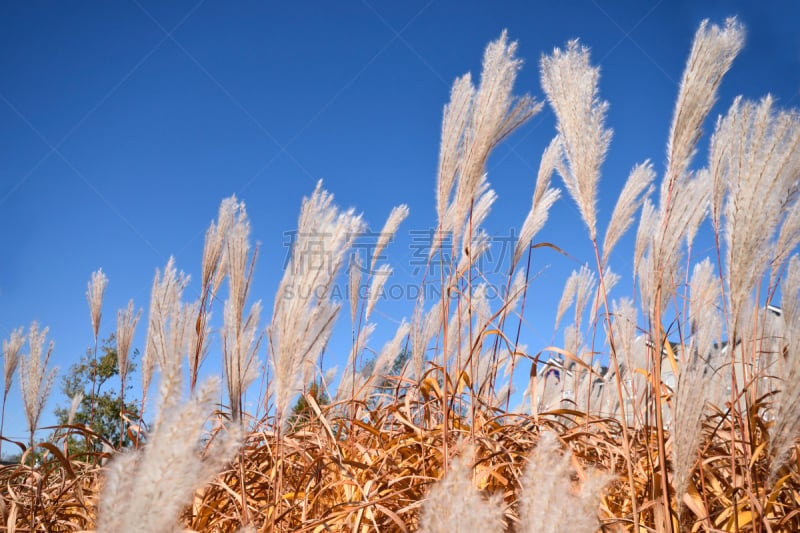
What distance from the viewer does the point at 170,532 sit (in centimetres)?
66

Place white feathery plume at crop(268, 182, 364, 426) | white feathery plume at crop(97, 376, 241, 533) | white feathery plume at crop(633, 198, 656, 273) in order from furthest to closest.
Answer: white feathery plume at crop(633, 198, 656, 273) < white feathery plume at crop(268, 182, 364, 426) < white feathery plume at crop(97, 376, 241, 533)

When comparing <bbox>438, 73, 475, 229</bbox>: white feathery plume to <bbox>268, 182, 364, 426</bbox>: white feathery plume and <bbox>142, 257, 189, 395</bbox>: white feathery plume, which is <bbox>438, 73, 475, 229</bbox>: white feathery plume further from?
<bbox>142, 257, 189, 395</bbox>: white feathery plume

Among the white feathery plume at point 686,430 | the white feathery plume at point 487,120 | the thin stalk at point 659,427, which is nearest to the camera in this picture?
the white feathery plume at point 686,430

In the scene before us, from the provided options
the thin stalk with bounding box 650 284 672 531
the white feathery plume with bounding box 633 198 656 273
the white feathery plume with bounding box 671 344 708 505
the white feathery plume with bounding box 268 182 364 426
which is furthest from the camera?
the white feathery plume with bounding box 633 198 656 273

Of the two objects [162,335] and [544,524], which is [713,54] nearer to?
[544,524]

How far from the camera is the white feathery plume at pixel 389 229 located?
2.84 m

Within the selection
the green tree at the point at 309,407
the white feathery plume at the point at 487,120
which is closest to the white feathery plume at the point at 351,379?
the green tree at the point at 309,407

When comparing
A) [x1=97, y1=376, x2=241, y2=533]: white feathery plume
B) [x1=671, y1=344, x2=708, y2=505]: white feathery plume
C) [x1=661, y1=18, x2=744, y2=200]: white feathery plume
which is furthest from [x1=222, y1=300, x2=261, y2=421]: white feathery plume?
[x1=661, y1=18, x2=744, y2=200]: white feathery plume

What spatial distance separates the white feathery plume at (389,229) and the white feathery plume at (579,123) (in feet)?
4.07

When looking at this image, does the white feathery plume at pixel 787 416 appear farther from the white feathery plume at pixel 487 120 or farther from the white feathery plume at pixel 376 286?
the white feathery plume at pixel 376 286

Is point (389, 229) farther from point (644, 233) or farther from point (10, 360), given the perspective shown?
point (10, 360)

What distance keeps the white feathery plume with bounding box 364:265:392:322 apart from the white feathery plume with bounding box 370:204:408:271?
1.48ft

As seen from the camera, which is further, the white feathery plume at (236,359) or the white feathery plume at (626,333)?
the white feathery plume at (626,333)

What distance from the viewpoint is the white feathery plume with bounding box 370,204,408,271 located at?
284cm
